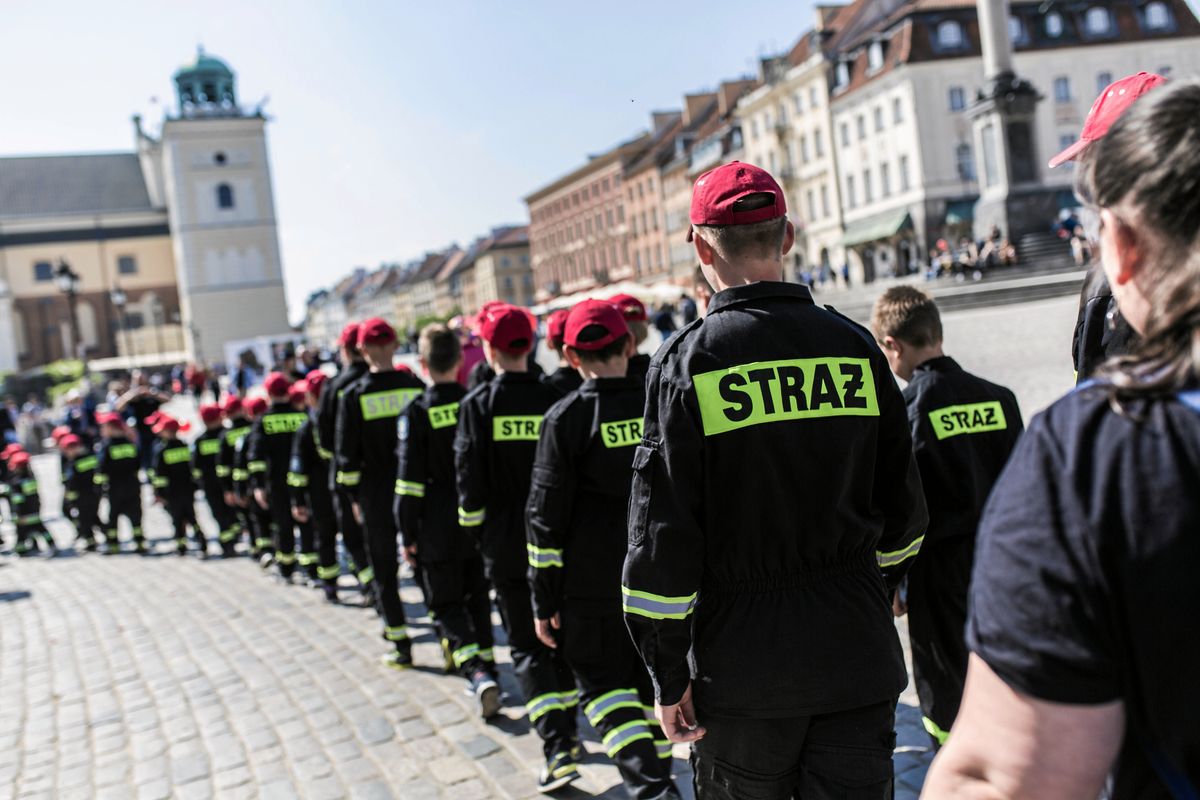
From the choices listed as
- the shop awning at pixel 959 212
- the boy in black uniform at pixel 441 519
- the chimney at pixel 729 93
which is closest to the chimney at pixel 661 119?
the chimney at pixel 729 93

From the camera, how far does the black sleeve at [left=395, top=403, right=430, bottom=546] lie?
20.9 feet

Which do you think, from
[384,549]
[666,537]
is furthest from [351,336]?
[666,537]

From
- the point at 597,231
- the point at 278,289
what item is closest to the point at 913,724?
the point at 278,289

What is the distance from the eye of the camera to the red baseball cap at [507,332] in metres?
5.51

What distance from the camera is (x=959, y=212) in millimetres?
51000

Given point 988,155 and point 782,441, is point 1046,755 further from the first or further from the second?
point 988,155

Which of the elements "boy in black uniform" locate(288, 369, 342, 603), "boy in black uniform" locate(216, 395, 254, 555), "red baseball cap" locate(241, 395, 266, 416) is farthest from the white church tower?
"boy in black uniform" locate(288, 369, 342, 603)

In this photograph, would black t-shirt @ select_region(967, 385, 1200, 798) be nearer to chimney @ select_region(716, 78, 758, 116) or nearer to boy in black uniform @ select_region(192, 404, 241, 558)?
boy in black uniform @ select_region(192, 404, 241, 558)

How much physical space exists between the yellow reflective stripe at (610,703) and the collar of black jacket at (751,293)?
228 cm

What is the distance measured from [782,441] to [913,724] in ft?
10.5

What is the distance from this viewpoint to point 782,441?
9.09 feet

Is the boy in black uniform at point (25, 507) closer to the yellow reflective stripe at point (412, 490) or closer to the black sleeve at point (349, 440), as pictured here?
the black sleeve at point (349, 440)

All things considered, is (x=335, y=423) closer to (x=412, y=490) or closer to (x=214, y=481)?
(x=412, y=490)

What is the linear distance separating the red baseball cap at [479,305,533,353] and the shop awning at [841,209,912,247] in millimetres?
49435
